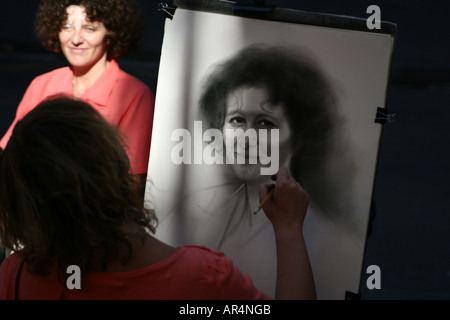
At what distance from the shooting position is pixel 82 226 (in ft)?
4.28

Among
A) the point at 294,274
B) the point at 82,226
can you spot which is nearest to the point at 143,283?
the point at 82,226

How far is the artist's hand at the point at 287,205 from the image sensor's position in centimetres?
164

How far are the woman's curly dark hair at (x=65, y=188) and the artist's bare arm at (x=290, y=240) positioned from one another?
14.8 inches

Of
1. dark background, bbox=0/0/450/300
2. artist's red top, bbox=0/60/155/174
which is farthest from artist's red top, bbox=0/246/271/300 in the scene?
dark background, bbox=0/0/450/300

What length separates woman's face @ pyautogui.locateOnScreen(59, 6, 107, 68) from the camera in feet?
8.38

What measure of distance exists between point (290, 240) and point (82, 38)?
1376 millimetres

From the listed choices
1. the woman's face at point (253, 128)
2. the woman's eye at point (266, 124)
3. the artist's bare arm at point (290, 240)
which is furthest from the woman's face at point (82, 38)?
the artist's bare arm at point (290, 240)

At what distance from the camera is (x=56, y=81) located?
104 inches

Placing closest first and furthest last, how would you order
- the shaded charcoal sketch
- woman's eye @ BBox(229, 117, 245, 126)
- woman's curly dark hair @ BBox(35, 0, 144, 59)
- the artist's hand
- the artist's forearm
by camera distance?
the artist's forearm, the artist's hand, the shaded charcoal sketch, woman's eye @ BBox(229, 117, 245, 126), woman's curly dark hair @ BBox(35, 0, 144, 59)

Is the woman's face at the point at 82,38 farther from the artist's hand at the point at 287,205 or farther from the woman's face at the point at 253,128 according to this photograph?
the artist's hand at the point at 287,205

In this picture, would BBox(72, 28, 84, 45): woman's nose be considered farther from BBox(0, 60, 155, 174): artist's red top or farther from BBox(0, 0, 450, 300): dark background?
BBox(0, 0, 450, 300): dark background

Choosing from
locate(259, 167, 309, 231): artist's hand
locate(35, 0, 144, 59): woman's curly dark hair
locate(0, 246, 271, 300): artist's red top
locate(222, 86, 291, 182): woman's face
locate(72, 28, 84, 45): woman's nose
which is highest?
locate(35, 0, 144, 59): woman's curly dark hair

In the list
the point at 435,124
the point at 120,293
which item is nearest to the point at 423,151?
the point at 435,124

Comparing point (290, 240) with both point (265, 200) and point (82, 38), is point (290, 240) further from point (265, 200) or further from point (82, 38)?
point (82, 38)
